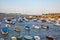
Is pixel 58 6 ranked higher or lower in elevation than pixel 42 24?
higher

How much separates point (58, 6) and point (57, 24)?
0.23 metres

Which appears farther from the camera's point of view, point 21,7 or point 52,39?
point 21,7

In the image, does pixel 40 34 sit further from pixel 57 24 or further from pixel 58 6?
pixel 58 6

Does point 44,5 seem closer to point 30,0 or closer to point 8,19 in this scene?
point 30,0

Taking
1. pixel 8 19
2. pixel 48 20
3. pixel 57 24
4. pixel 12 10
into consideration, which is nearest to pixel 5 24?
pixel 8 19

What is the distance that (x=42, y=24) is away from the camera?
165 centimetres

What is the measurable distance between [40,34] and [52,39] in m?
0.16

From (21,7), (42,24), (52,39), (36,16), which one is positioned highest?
(21,7)

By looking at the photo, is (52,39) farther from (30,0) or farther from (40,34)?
(30,0)

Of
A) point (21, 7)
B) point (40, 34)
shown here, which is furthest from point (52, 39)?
point (21, 7)

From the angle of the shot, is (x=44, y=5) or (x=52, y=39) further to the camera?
(x=44, y=5)

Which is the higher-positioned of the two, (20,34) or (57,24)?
(57,24)

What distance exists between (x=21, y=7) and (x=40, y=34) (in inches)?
16.8

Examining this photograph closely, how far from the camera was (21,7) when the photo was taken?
168cm
